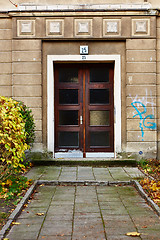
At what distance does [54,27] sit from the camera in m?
8.41

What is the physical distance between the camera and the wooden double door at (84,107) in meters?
8.79

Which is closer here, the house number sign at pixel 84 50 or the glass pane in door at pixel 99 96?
the house number sign at pixel 84 50

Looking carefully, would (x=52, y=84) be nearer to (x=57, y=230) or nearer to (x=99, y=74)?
(x=99, y=74)

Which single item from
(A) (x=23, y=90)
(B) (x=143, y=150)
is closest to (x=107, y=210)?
(B) (x=143, y=150)

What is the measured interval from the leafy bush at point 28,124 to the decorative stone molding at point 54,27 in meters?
2.34

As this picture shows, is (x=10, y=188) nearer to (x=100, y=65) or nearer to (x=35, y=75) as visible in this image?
(x=35, y=75)

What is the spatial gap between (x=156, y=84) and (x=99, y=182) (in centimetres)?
376

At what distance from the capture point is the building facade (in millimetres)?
8367

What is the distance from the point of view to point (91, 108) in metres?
8.80

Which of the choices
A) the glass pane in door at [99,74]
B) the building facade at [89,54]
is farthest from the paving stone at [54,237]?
the glass pane in door at [99,74]

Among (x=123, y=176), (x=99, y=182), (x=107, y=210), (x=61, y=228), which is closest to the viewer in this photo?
(x=61, y=228)

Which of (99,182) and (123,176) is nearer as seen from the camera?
(99,182)

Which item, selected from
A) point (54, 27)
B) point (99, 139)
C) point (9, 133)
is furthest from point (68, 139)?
point (9, 133)

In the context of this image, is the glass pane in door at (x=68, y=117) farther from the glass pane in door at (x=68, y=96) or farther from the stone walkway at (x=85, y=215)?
the stone walkway at (x=85, y=215)
